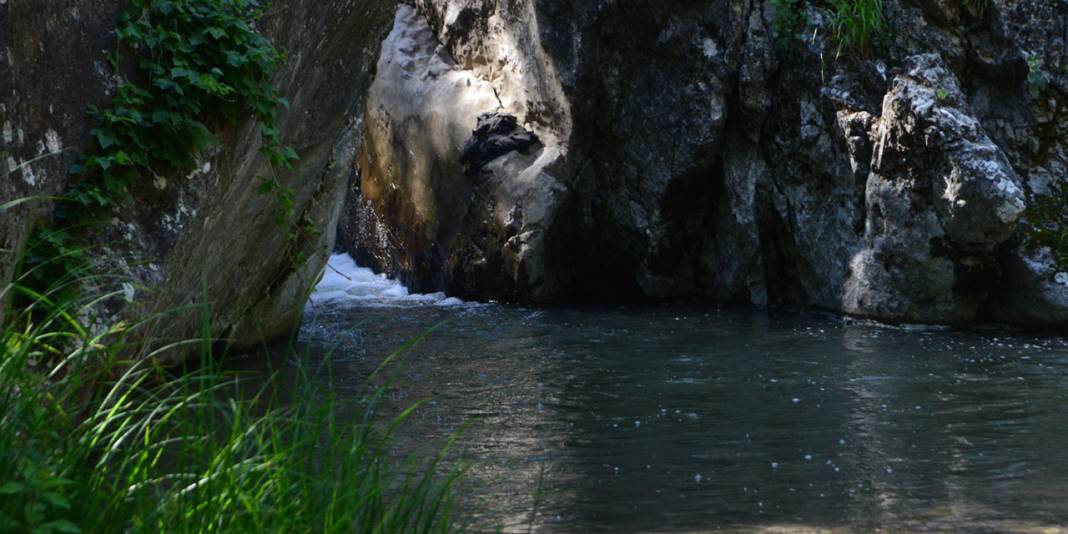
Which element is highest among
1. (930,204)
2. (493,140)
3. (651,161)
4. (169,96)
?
(493,140)

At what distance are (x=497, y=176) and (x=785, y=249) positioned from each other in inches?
119

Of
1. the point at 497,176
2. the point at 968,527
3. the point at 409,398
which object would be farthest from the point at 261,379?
the point at 497,176

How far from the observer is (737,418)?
A: 664cm

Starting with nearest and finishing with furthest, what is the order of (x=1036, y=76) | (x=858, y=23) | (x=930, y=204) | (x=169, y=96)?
(x=169, y=96), (x=930, y=204), (x=1036, y=76), (x=858, y=23)

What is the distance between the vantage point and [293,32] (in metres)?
7.18

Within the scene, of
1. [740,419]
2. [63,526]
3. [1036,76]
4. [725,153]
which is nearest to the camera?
[63,526]

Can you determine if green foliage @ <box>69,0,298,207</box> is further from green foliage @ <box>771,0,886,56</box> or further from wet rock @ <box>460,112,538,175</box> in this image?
wet rock @ <box>460,112,538,175</box>

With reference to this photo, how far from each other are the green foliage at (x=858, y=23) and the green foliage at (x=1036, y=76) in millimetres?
1243

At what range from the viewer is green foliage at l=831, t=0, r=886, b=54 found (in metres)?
10.4

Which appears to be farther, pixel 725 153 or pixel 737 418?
pixel 725 153

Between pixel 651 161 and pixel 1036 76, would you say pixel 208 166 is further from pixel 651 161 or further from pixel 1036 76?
pixel 1036 76

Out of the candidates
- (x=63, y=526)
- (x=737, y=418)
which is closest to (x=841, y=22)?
(x=737, y=418)

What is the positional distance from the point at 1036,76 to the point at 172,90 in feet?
24.1

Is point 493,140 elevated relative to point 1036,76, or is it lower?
lower
